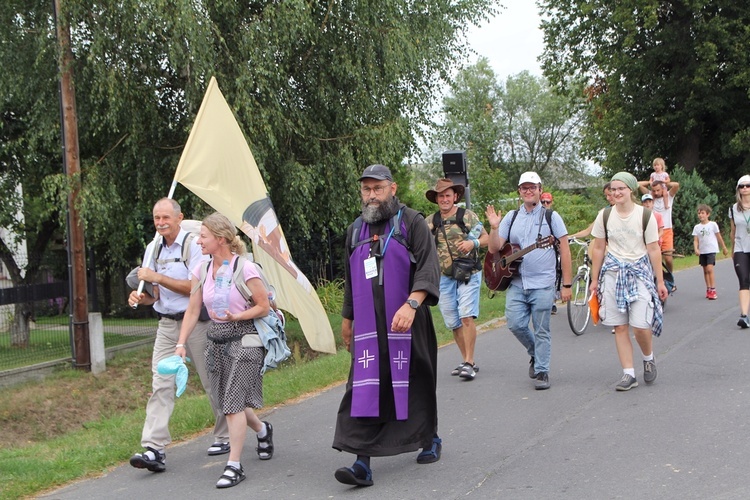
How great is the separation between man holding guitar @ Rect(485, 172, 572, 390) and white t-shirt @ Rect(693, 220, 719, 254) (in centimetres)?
672

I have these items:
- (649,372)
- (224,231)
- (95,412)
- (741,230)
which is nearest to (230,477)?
(224,231)

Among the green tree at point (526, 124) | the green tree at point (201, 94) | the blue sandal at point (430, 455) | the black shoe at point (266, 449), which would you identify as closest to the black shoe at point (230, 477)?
the black shoe at point (266, 449)

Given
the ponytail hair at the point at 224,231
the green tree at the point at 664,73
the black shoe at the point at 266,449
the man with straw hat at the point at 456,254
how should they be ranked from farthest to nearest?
the green tree at the point at 664,73, the man with straw hat at the point at 456,254, the black shoe at the point at 266,449, the ponytail hair at the point at 224,231

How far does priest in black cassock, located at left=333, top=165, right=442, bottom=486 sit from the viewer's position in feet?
17.5

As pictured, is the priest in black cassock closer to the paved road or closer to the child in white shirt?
the paved road

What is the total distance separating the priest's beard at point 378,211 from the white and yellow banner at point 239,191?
2060 mm

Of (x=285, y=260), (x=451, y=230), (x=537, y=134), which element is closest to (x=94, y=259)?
(x=285, y=260)

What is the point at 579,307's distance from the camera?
11266mm

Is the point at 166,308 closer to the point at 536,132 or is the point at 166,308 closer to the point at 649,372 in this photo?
the point at 649,372

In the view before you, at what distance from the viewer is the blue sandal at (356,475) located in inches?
205

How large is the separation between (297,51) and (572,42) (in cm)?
2324

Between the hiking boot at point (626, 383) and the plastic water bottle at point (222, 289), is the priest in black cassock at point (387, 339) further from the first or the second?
the hiking boot at point (626, 383)

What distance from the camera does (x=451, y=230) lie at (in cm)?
825

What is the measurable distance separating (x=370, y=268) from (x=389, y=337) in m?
0.44
